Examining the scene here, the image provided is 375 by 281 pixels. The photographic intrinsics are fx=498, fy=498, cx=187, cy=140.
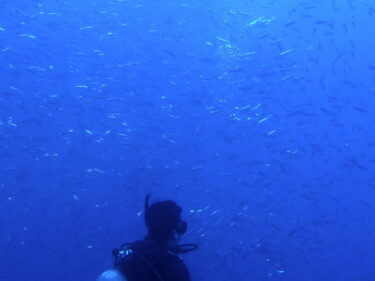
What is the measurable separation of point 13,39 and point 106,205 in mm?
7185

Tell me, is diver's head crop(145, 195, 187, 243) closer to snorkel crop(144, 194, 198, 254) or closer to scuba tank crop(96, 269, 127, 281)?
snorkel crop(144, 194, 198, 254)

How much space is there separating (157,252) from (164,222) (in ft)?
0.65

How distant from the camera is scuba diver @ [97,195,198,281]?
92.6 inches

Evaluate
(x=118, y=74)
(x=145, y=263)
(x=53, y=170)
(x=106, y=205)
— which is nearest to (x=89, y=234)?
(x=106, y=205)

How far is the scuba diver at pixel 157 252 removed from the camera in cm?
235

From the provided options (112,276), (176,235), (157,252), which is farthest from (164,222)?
(112,276)

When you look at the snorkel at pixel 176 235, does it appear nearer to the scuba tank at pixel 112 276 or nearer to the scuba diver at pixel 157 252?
the scuba diver at pixel 157 252

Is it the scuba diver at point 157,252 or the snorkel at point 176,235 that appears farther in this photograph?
the snorkel at point 176,235

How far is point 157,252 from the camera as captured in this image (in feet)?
7.94

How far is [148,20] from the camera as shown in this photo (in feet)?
73.6

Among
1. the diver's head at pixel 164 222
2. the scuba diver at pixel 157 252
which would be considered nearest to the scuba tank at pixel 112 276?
the scuba diver at pixel 157 252

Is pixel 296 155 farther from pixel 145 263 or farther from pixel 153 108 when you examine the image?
pixel 145 263

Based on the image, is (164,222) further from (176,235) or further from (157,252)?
(157,252)

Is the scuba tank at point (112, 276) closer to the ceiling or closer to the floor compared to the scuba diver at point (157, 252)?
closer to the floor
